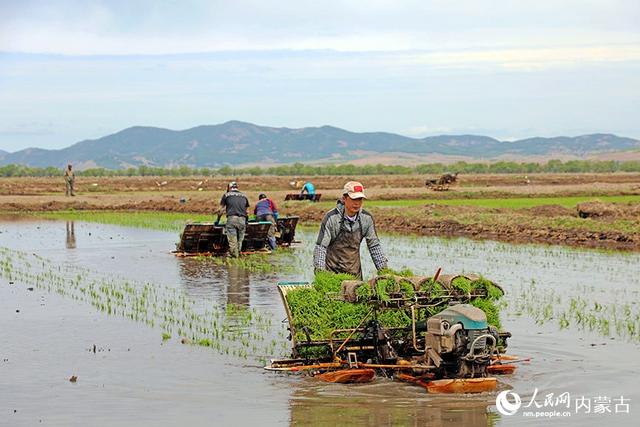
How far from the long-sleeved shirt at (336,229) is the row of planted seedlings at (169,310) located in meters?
1.63

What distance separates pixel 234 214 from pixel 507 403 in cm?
1379

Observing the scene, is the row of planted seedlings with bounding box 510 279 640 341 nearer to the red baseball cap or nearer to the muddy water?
the muddy water

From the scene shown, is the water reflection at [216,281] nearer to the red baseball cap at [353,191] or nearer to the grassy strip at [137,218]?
the red baseball cap at [353,191]

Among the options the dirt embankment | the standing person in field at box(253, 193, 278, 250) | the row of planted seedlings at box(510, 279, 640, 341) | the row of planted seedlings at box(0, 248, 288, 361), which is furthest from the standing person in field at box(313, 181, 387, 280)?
the dirt embankment

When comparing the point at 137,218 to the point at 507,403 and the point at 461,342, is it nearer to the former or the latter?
the point at 461,342

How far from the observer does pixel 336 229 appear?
11.2 metres

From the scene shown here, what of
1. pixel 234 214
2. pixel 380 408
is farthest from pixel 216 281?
pixel 380 408

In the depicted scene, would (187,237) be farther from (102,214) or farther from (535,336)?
(102,214)

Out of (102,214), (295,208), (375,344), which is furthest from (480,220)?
(375,344)

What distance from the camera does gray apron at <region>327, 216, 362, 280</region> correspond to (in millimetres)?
11312

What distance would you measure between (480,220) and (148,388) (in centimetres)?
2278

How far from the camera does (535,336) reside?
1321 cm

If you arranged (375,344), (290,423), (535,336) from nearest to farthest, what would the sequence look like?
(290,423), (375,344), (535,336)

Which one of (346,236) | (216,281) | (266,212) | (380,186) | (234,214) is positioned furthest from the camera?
(380,186)
